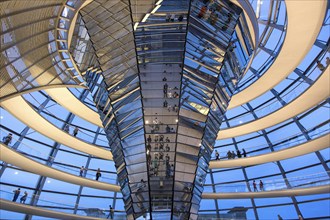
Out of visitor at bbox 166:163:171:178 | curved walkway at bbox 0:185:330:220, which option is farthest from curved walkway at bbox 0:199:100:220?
visitor at bbox 166:163:171:178

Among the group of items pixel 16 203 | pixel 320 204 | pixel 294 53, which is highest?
pixel 294 53

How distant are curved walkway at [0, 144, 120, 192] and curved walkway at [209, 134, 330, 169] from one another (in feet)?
37.2

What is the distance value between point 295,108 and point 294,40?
7201 millimetres

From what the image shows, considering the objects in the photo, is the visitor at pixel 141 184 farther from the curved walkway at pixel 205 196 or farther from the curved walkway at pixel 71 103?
the curved walkway at pixel 71 103

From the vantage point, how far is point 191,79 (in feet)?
55.3

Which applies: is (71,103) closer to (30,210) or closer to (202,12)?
(30,210)

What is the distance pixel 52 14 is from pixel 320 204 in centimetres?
2989

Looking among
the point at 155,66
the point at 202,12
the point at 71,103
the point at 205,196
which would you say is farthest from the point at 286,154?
the point at 71,103

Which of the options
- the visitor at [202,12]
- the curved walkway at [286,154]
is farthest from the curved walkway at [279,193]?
the visitor at [202,12]

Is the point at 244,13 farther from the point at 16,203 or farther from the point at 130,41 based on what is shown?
the point at 16,203

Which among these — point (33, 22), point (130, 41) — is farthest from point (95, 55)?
point (33, 22)

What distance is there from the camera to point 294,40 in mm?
18766

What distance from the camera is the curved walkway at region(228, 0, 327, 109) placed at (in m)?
15.8

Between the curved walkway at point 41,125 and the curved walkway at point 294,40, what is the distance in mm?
14671
